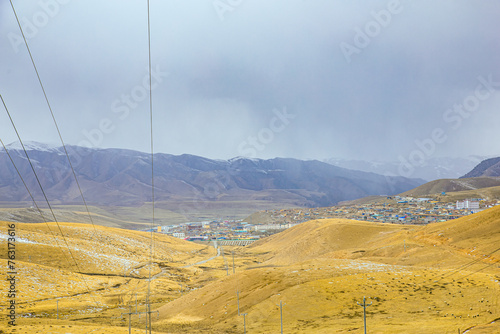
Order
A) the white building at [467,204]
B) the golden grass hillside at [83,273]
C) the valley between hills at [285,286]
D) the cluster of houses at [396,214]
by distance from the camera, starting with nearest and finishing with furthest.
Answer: the valley between hills at [285,286]
the golden grass hillside at [83,273]
the cluster of houses at [396,214]
the white building at [467,204]

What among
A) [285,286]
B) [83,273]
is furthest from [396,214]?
[285,286]

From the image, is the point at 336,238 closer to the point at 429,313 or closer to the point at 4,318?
the point at 429,313

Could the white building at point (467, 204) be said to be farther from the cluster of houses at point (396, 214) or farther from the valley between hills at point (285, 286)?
the valley between hills at point (285, 286)

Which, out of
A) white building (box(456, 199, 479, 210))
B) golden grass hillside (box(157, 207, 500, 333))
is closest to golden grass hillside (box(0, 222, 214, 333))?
golden grass hillside (box(157, 207, 500, 333))

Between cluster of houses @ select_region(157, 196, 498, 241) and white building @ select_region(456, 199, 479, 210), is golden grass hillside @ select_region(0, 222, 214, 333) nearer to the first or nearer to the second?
cluster of houses @ select_region(157, 196, 498, 241)

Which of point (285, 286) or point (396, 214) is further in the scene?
point (396, 214)

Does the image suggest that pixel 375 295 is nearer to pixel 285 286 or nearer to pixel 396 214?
pixel 285 286

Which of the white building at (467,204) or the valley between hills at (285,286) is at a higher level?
the white building at (467,204)

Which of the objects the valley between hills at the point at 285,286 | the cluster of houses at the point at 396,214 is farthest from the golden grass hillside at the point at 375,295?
the cluster of houses at the point at 396,214
